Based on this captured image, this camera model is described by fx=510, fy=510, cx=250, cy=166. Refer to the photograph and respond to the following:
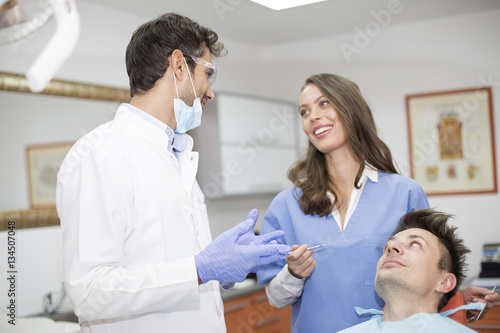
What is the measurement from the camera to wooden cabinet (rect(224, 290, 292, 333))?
3260 millimetres

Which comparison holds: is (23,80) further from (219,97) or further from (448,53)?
(448,53)

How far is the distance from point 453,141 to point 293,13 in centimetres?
162

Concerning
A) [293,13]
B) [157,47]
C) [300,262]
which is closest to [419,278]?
[300,262]

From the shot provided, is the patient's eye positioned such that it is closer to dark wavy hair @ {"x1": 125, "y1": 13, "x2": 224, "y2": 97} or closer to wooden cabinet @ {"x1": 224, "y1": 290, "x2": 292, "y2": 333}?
dark wavy hair @ {"x1": 125, "y1": 13, "x2": 224, "y2": 97}

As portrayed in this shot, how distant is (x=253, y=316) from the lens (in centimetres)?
345

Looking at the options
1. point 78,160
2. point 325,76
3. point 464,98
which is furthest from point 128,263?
point 464,98

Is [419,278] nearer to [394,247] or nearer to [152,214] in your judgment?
[394,247]

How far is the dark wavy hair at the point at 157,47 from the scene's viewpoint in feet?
4.99

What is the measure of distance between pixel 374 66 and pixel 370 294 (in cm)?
298

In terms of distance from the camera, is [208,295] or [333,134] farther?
[333,134]

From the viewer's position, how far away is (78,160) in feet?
4.30

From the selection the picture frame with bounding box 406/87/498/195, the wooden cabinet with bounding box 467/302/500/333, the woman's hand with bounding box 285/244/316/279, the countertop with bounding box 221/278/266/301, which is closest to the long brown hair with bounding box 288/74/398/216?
the woman's hand with bounding box 285/244/316/279

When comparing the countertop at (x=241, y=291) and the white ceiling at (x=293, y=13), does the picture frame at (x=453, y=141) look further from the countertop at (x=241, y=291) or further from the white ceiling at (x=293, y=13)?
the countertop at (x=241, y=291)

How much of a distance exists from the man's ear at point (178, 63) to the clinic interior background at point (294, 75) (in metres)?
1.26
